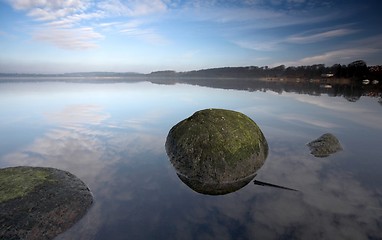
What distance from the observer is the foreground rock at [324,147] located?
493 inches

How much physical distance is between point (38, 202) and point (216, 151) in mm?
5825

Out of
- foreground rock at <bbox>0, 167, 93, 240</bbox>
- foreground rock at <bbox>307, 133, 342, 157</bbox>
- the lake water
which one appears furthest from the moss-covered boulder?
foreground rock at <bbox>0, 167, 93, 240</bbox>

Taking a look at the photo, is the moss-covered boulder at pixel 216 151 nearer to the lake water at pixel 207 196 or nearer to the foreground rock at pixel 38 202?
the lake water at pixel 207 196

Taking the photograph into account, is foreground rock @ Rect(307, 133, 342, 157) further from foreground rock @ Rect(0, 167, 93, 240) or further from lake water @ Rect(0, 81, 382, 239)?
foreground rock @ Rect(0, 167, 93, 240)

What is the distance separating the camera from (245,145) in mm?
10188

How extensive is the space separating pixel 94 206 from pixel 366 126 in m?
20.7

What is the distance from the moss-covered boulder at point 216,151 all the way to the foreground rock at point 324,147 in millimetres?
3089

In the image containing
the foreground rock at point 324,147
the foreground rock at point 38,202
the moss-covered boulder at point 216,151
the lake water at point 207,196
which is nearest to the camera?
the foreground rock at point 38,202

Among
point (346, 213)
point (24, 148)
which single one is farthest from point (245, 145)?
point (24, 148)

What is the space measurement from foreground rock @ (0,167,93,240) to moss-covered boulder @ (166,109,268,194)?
146 inches

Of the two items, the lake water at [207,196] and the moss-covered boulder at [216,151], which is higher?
the moss-covered boulder at [216,151]

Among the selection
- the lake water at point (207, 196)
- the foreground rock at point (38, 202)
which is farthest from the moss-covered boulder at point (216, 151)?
the foreground rock at point (38, 202)

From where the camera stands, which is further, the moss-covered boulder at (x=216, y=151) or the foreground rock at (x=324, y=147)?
the foreground rock at (x=324, y=147)

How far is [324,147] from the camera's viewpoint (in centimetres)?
1295
